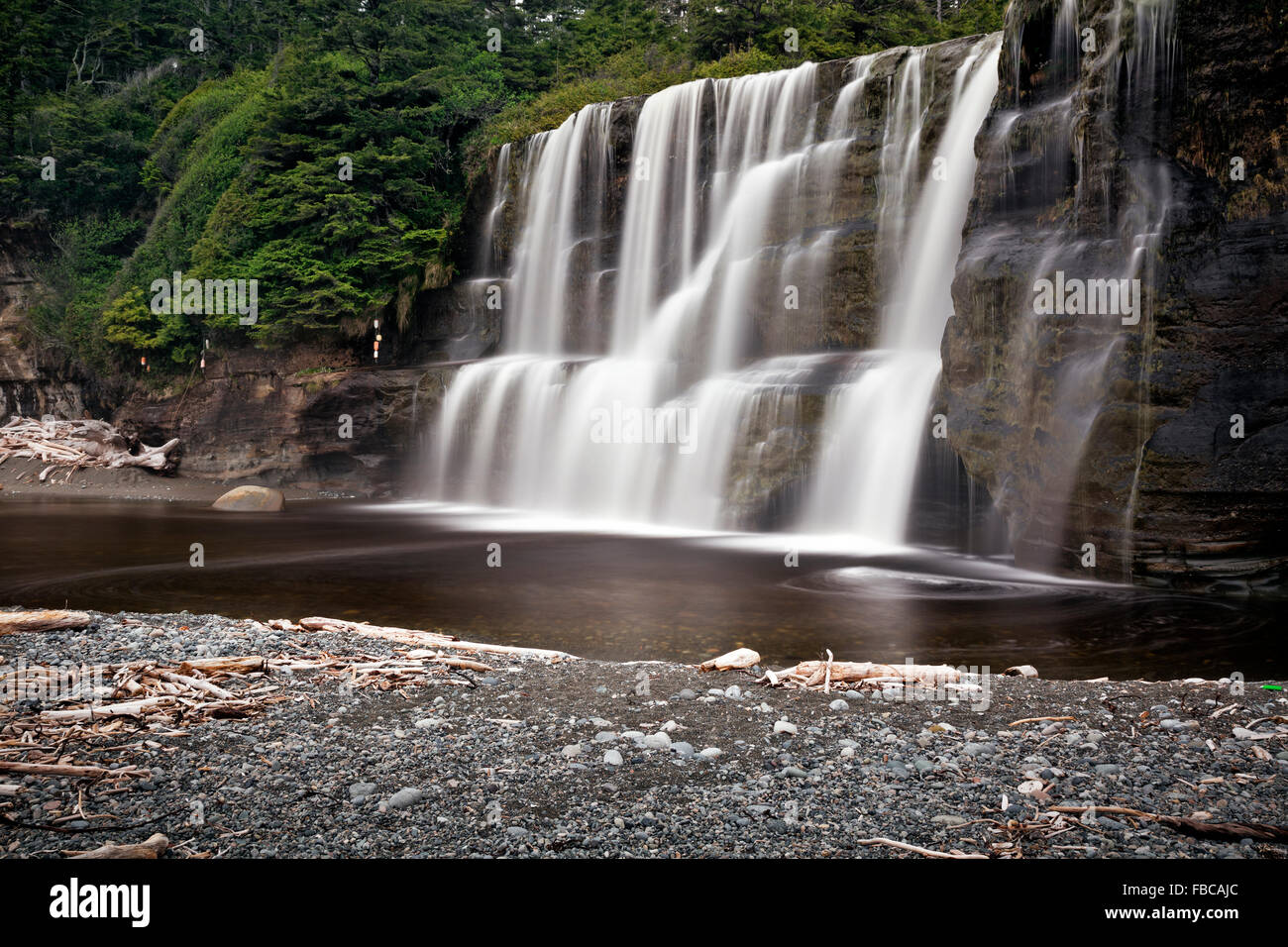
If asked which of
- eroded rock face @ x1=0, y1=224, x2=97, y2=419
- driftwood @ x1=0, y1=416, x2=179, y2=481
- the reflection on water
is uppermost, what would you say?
eroded rock face @ x1=0, y1=224, x2=97, y2=419

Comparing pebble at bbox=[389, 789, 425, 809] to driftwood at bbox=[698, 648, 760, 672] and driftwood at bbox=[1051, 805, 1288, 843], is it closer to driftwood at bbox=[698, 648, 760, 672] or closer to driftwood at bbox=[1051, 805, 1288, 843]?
driftwood at bbox=[1051, 805, 1288, 843]

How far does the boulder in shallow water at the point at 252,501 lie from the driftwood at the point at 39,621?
1285 cm

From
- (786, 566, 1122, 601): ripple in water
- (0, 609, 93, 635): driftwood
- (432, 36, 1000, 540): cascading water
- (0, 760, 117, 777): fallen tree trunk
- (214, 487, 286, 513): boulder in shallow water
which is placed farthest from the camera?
(214, 487, 286, 513): boulder in shallow water

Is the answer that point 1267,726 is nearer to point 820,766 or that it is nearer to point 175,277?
point 820,766

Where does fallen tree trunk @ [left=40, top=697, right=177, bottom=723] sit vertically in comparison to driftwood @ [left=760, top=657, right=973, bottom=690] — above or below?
above

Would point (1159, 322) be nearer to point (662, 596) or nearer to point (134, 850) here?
point (662, 596)

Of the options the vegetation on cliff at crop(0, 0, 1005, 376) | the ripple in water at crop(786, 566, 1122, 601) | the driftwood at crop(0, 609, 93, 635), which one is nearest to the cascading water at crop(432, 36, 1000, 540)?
the ripple in water at crop(786, 566, 1122, 601)

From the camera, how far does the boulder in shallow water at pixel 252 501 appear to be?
1980 centimetres

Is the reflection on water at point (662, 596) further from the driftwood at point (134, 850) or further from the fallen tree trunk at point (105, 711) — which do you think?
the driftwood at point (134, 850)

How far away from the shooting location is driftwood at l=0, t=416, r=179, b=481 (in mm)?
24875

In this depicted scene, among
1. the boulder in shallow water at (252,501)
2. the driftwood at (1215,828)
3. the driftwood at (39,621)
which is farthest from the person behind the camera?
the boulder in shallow water at (252,501)

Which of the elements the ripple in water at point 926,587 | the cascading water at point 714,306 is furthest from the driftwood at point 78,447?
the ripple in water at point 926,587

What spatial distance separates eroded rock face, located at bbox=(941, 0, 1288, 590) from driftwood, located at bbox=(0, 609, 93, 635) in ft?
33.1
